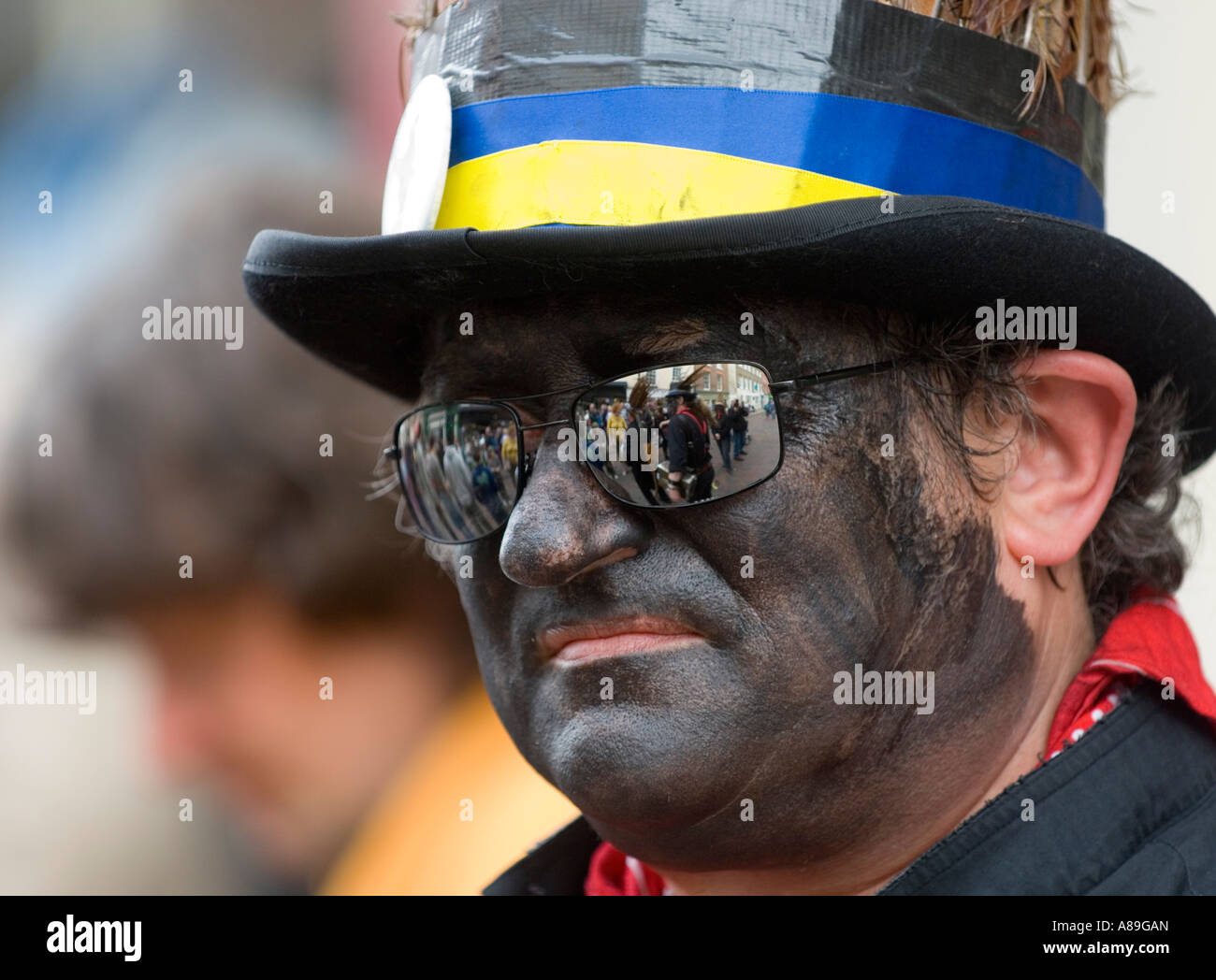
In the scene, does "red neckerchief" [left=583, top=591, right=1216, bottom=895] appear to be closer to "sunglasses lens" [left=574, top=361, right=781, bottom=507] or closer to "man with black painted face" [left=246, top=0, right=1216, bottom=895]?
"man with black painted face" [left=246, top=0, right=1216, bottom=895]

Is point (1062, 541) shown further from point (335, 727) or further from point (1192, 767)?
point (335, 727)

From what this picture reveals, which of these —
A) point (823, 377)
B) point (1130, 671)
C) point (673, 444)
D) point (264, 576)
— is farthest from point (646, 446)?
point (264, 576)

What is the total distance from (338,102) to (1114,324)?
368 cm

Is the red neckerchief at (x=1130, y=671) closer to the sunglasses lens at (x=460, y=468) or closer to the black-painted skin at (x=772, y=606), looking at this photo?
the black-painted skin at (x=772, y=606)

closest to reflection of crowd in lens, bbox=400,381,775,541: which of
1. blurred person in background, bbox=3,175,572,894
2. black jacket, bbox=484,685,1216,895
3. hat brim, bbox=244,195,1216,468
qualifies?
hat brim, bbox=244,195,1216,468

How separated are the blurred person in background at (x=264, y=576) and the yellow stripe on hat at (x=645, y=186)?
2.10 meters

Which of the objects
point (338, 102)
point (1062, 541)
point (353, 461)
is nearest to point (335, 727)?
point (353, 461)

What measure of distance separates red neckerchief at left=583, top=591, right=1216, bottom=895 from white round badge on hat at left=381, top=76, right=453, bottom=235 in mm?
1201

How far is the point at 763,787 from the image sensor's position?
6.33 feet

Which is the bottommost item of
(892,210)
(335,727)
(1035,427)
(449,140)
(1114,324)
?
(335,727)

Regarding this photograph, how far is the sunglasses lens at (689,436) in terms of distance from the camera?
1.88 metres

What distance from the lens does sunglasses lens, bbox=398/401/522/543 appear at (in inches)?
80.6

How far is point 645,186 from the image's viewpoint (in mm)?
1902

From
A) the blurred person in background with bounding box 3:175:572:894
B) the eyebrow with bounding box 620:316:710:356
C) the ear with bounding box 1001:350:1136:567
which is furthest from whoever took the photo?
the blurred person in background with bounding box 3:175:572:894
